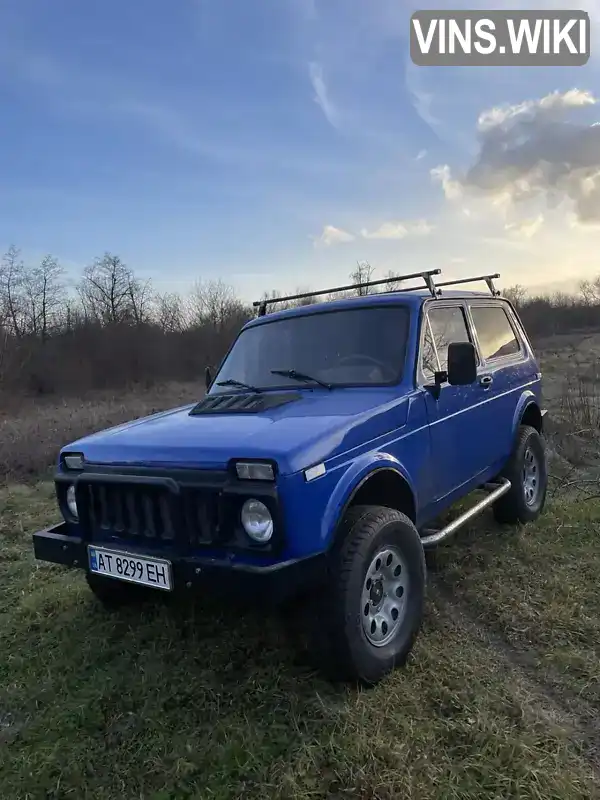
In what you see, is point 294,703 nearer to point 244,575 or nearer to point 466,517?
point 244,575

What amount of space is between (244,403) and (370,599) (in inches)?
52.5

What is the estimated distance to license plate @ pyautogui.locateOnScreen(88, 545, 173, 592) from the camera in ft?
8.95

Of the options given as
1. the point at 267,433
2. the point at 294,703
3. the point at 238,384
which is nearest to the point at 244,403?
the point at 238,384

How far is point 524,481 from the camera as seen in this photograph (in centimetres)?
Result: 529

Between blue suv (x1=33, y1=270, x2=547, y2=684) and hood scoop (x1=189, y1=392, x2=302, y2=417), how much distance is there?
2 centimetres

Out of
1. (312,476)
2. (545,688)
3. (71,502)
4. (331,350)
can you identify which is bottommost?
(545,688)

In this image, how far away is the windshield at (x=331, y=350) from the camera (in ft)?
12.4

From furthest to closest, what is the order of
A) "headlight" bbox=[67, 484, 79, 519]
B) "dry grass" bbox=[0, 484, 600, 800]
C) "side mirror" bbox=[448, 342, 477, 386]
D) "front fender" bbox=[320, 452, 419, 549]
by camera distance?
"side mirror" bbox=[448, 342, 477, 386] → "headlight" bbox=[67, 484, 79, 519] → "front fender" bbox=[320, 452, 419, 549] → "dry grass" bbox=[0, 484, 600, 800]

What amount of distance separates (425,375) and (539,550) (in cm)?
189

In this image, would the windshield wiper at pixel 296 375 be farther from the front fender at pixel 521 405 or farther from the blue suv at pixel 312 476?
the front fender at pixel 521 405

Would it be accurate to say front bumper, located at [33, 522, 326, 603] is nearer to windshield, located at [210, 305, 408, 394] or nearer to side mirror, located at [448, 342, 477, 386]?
windshield, located at [210, 305, 408, 394]

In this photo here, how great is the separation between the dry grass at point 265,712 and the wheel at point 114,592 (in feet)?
0.32

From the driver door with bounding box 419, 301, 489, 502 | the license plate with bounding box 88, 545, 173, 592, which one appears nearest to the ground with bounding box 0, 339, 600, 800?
the license plate with bounding box 88, 545, 173, 592

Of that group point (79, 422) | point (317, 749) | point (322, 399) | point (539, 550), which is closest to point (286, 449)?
point (322, 399)
